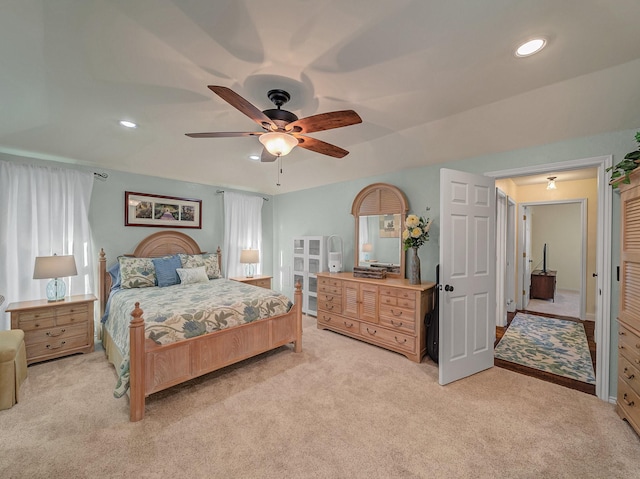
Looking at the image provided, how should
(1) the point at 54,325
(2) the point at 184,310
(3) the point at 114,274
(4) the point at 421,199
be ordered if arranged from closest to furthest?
(2) the point at 184,310, (1) the point at 54,325, (4) the point at 421,199, (3) the point at 114,274

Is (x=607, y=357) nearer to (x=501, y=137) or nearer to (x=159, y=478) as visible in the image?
(x=501, y=137)

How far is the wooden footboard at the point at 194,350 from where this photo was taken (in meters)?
2.11

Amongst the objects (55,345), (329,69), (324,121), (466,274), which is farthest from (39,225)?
(466,274)

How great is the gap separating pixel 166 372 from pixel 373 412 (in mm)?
1840

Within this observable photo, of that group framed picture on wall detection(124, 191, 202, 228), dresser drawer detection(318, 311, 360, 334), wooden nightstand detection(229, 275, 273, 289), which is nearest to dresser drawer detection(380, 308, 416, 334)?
dresser drawer detection(318, 311, 360, 334)

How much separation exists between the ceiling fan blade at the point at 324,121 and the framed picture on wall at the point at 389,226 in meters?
2.18

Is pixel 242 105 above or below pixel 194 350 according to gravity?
above

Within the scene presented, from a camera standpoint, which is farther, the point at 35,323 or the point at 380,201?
the point at 380,201

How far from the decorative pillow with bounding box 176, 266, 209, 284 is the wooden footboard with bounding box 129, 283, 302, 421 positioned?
5.20 feet

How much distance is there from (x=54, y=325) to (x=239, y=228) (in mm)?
2939

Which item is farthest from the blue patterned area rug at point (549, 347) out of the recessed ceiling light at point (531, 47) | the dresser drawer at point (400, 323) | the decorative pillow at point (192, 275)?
the decorative pillow at point (192, 275)

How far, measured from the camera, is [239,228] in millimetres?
5273

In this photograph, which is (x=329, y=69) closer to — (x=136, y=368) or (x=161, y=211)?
(x=136, y=368)

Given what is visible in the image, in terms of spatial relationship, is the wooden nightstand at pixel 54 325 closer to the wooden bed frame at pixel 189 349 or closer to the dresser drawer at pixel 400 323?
the wooden bed frame at pixel 189 349
